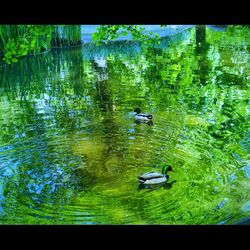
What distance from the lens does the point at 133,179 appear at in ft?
16.0

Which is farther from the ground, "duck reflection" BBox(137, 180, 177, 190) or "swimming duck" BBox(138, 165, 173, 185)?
"swimming duck" BBox(138, 165, 173, 185)

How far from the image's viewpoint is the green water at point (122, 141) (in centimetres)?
433

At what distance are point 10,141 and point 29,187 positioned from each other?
1.39m

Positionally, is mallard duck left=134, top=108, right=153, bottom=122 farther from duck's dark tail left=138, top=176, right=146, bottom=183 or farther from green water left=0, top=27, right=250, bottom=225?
duck's dark tail left=138, top=176, right=146, bottom=183

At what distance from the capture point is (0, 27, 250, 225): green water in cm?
433

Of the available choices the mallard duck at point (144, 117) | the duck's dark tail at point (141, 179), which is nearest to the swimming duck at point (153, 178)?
the duck's dark tail at point (141, 179)

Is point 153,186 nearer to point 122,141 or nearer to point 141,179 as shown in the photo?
point 141,179

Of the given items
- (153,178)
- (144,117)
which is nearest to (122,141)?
(144,117)

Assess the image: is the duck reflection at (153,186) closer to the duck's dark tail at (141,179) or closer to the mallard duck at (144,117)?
the duck's dark tail at (141,179)

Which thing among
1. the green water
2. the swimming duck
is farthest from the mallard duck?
A: the swimming duck
